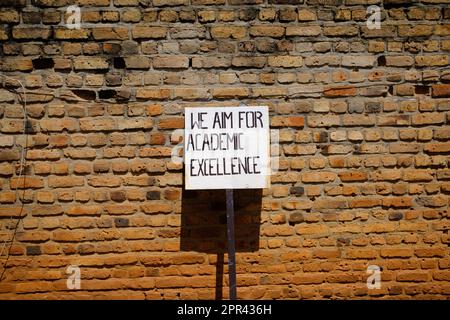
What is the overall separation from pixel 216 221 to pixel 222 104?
77cm

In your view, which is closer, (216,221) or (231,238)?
(231,238)

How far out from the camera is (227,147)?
2.26 metres

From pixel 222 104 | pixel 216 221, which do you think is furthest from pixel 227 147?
pixel 216 221

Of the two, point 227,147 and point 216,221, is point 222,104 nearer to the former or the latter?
point 227,147

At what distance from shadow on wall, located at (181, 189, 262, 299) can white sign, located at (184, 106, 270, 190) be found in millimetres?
222

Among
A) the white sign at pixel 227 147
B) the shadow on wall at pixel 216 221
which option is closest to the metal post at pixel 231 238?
the white sign at pixel 227 147

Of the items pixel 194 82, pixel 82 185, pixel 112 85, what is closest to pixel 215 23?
pixel 194 82

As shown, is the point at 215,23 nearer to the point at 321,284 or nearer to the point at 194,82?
the point at 194,82

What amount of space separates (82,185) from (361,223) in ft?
6.08

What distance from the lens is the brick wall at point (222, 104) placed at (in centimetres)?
238

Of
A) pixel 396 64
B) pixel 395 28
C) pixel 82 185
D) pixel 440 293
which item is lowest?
pixel 440 293

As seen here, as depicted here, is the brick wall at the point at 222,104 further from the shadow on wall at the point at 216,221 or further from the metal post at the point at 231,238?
the metal post at the point at 231,238

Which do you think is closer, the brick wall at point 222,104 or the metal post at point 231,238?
the metal post at point 231,238

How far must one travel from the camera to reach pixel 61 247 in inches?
95.7
